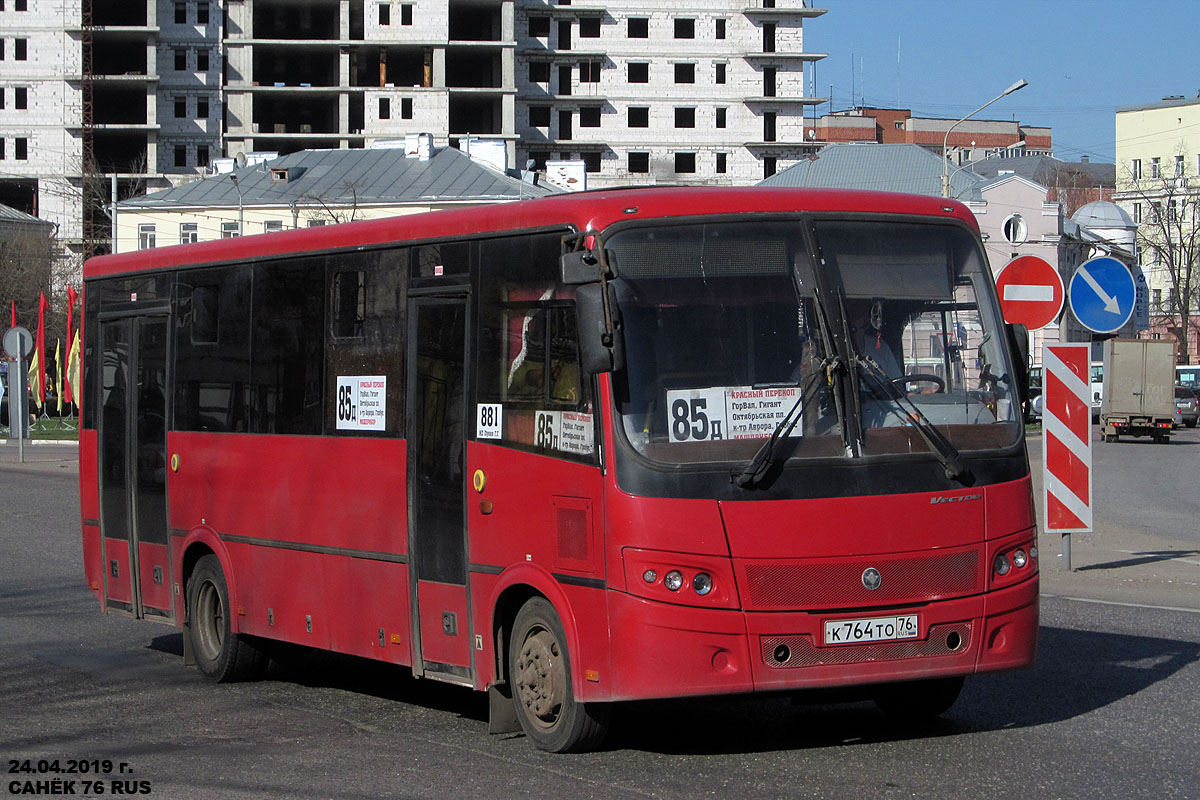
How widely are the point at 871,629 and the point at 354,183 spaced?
7532 cm

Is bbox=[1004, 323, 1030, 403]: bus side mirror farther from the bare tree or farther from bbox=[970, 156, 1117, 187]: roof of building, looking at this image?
bbox=[970, 156, 1117, 187]: roof of building

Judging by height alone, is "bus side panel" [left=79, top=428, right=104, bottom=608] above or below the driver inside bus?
below

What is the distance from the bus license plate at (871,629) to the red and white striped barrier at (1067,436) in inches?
319

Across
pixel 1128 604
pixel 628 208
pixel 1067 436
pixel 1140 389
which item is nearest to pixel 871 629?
pixel 628 208

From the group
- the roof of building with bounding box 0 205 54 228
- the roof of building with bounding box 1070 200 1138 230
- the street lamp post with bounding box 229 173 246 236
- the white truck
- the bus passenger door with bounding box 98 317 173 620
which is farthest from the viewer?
the roof of building with bounding box 1070 200 1138 230

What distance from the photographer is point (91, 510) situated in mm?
13047

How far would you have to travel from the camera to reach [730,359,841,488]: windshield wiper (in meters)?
7.45

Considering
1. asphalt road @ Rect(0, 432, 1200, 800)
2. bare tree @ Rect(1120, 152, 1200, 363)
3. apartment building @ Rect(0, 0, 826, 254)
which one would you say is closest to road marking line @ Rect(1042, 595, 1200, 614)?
asphalt road @ Rect(0, 432, 1200, 800)

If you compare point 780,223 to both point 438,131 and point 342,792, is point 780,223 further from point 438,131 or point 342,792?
point 438,131

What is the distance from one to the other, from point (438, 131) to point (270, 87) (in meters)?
12.4

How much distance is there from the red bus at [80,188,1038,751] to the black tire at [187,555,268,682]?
150 centimetres

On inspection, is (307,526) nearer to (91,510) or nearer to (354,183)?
(91,510)

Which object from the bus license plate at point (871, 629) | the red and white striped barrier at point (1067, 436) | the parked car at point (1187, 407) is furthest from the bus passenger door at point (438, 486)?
the parked car at point (1187, 407)

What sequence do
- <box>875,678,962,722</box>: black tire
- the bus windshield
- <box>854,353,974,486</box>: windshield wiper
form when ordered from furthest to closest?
<box>875,678,962,722</box>: black tire, <box>854,353,974,486</box>: windshield wiper, the bus windshield
